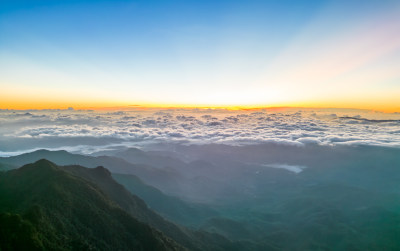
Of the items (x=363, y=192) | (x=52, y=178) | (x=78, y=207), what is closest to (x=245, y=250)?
(x=78, y=207)

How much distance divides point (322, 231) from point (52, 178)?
4731 inches

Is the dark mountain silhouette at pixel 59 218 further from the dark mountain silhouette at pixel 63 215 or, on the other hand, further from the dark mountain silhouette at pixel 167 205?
the dark mountain silhouette at pixel 167 205

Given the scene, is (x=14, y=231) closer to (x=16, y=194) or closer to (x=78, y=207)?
(x=78, y=207)

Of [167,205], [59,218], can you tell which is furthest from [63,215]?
Answer: [167,205]

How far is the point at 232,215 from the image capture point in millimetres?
135000

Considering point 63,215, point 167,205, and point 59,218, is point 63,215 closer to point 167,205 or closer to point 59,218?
point 59,218

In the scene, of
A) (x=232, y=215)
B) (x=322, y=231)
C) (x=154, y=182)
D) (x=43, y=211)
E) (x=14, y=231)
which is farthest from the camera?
(x=154, y=182)

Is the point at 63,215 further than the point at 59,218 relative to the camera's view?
Yes

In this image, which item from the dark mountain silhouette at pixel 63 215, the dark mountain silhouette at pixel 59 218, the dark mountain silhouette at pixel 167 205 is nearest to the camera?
the dark mountain silhouette at pixel 59 218

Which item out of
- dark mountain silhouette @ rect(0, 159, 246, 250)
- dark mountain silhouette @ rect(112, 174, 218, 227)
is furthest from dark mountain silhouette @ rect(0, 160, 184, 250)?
dark mountain silhouette @ rect(112, 174, 218, 227)

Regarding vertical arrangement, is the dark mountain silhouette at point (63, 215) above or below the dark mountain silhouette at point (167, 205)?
above

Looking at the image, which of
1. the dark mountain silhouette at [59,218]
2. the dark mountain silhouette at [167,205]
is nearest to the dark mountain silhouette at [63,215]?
the dark mountain silhouette at [59,218]

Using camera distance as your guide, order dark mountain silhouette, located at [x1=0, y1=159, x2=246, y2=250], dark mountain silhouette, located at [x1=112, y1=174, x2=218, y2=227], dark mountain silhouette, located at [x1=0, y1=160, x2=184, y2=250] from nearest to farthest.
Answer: dark mountain silhouette, located at [x1=0, y1=160, x2=184, y2=250] < dark mountain silhouette, located at [x1=0, y1=159, x2=246, y2=250] < dark mountain silhouette, located at [x1=112, y1=174, x2=218, y2=227]

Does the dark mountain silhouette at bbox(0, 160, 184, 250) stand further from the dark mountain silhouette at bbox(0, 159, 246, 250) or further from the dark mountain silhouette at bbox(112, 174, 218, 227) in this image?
the dark mountain silhouette at bbox(112, 174, 218, 227)
